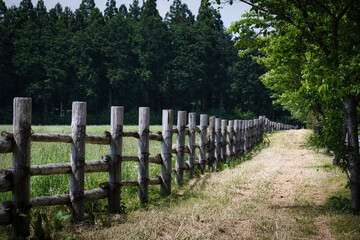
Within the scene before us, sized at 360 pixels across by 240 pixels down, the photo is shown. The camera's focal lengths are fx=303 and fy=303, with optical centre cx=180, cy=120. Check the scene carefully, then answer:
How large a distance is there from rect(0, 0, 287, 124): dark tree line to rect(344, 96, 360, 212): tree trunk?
42.0 meters

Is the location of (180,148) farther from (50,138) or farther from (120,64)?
(120,64)

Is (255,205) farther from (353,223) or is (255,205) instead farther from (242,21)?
(242,21)

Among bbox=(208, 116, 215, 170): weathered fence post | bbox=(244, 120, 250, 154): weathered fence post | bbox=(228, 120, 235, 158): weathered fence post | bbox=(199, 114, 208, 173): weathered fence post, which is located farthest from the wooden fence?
bbox=(244, 120, 250, 154): weathered fence post

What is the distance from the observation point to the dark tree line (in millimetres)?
44750

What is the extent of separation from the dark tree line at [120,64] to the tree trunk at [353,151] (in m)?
42.0

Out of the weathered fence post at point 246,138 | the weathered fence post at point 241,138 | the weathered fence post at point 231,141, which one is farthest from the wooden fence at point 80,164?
the weathered fence post at point 246,138

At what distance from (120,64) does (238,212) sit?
4653 cm

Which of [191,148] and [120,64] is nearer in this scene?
[191,148]

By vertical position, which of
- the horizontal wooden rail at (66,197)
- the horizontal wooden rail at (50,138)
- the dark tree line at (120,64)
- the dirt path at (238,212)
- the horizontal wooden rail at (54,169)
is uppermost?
the dark tree line at (120,64)

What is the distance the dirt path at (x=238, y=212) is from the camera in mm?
4059

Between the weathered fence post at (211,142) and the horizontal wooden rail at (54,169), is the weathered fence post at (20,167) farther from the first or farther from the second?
the weathered fence post at (211,142)

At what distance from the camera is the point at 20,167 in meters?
3.67

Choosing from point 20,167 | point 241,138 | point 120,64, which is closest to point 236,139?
point 241,138

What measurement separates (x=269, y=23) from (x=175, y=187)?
402cm
